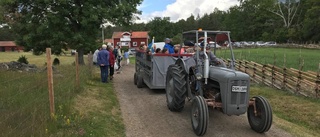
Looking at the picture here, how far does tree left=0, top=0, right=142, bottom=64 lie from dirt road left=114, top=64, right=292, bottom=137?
50.0 feet

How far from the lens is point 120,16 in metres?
25.2

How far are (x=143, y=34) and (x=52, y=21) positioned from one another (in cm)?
6203

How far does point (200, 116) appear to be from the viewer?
251 inches

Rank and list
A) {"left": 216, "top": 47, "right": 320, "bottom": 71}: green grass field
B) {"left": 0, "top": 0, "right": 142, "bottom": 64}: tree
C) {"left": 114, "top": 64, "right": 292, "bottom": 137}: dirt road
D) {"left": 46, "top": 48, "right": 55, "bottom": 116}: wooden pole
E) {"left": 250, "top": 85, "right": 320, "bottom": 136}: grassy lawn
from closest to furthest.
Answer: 1. {"left": 46, "top": 48, "right": 55, "bottom": 116}: wooden pole
2. {"left": 114, "top": 64, "right": 292, "bottom": 137}: dirt road
3. {"left": 250, "top": 85, "right": 320, "bottom": 136}: grassy lawn
4. {"left": 216, "top": 47, "right": 320, "bottom": 71}: green grass field
5. {"left": 0, "top": 0, "right": 142, "bottom": 64}: tree

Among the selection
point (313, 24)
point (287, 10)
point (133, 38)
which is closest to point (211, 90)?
point (313, 24)

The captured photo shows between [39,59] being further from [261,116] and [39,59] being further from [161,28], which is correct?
[161,28]

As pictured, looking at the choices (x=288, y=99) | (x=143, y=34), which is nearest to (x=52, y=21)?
(x=288, y=99)

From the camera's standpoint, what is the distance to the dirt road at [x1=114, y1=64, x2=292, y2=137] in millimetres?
6855

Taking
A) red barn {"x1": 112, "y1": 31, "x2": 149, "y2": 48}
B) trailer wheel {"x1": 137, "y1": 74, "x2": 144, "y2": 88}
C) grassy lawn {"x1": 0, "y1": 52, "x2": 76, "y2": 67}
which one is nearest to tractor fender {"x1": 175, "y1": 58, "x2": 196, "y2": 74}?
trailer wheel {"x1": 137, "y1": 74, "x2": 144, "y2": 88}

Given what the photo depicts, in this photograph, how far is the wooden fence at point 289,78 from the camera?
1048cm

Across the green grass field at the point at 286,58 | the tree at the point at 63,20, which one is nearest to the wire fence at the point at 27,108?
the green grass field at the point at 286,58

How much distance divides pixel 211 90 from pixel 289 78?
562 cm

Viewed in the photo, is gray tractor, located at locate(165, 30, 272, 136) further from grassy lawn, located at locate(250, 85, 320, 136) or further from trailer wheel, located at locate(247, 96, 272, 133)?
grassy lawn, located at locate(250, 85, 320, 136)

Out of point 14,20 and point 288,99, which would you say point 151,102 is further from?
point 14,20
